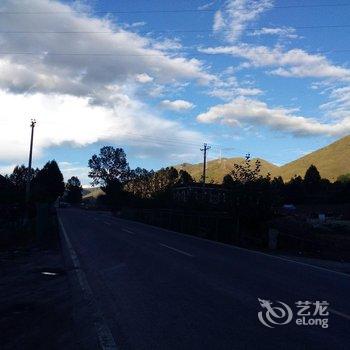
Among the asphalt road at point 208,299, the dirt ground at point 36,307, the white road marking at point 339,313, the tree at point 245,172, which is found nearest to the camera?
the asphalt road at point 208,299

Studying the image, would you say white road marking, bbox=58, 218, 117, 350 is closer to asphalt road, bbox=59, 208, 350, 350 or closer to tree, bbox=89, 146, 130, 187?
asphalt road, bbox=59, 208, 350, 350

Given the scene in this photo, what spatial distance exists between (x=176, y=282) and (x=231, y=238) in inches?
656

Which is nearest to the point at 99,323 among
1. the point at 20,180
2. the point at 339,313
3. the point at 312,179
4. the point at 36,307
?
Answer: the point at 36,307

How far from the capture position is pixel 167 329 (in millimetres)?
7180

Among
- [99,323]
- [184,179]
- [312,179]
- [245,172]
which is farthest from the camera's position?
[312,179]

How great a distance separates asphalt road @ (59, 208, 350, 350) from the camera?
6688mm

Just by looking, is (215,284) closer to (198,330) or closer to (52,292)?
(52,292)

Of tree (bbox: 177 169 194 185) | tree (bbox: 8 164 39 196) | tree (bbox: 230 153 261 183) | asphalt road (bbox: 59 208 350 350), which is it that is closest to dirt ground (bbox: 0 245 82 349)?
asphalt road (bbox: 59 208 350 350)

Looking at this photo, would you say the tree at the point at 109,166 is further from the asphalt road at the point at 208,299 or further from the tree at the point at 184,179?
the asphalt road at the point at 208,299

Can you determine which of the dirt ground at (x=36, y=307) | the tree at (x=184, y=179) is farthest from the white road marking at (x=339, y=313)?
the tree at (x=184, y=179)

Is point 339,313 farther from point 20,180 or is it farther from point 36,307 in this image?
point 20,180

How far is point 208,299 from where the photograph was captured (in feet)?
30.6

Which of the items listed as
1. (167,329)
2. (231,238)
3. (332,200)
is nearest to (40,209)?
(231,238)

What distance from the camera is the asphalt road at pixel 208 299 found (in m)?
6.69
